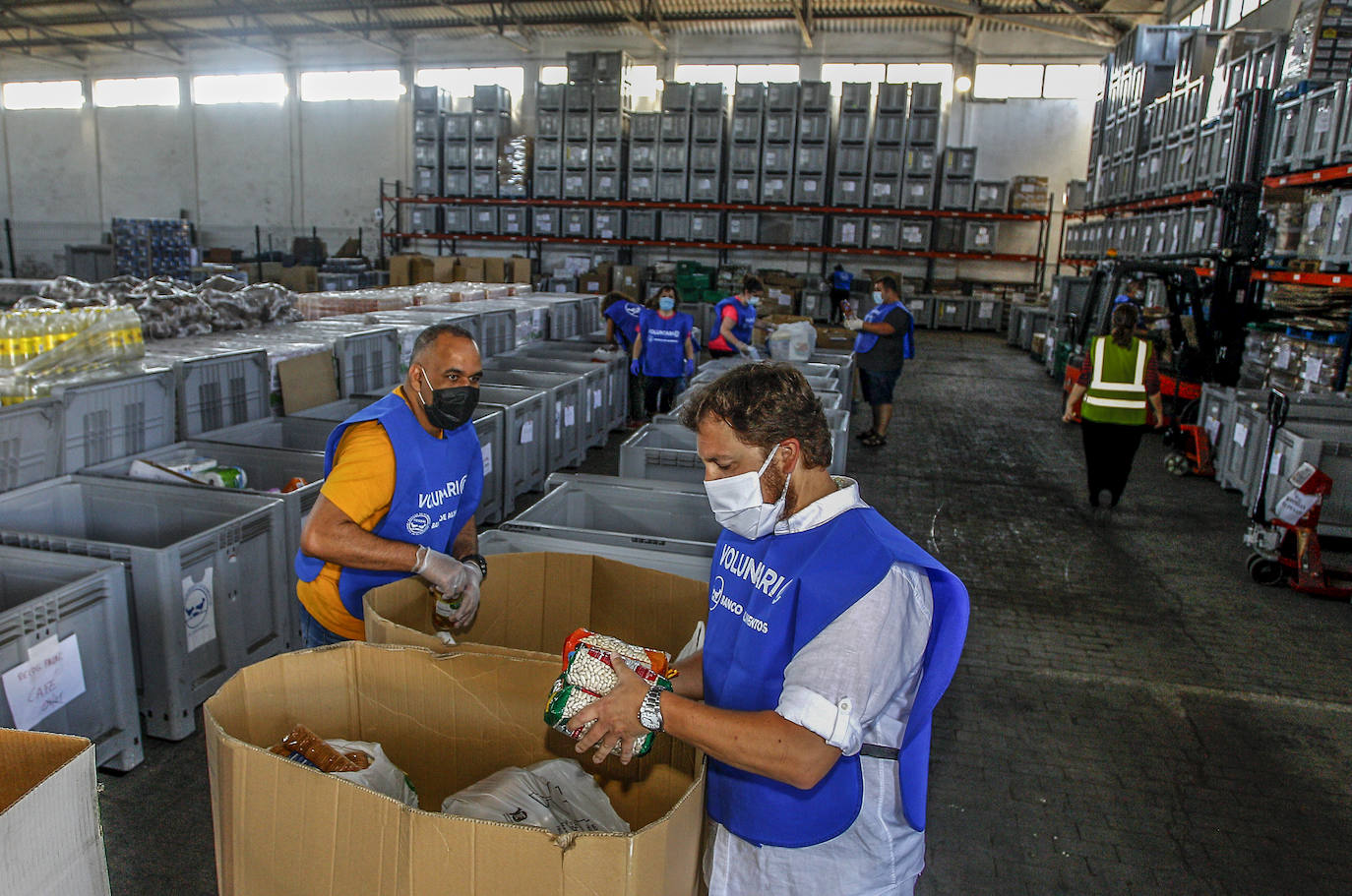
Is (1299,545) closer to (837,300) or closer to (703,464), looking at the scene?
(703,464)

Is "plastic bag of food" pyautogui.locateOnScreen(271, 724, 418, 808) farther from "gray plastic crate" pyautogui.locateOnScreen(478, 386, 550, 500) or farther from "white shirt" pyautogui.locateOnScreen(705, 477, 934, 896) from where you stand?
"gray plastic crate" pyautogui.locateOnScreen(478, 386, 550, 500)

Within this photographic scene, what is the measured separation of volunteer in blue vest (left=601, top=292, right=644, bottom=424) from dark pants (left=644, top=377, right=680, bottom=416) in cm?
13

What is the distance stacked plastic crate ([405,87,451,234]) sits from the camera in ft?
64.2

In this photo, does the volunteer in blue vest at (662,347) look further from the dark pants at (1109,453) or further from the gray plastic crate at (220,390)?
the gray plastic crate at (220,390)

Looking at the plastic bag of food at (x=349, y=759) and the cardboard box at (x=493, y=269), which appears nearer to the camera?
the plastic bag of food at (x=349, y=759)

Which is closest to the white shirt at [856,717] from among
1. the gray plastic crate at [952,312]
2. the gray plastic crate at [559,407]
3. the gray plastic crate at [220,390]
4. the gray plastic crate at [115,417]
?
the gray plastic crate at [115,417]

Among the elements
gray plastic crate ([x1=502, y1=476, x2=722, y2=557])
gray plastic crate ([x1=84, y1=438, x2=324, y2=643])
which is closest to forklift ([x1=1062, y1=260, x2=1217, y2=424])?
gray plastic crate ([x1=502, y1=476, x2=722, y2=557])

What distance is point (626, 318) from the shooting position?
9.36m

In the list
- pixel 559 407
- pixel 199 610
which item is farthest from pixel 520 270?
pixel 199 610

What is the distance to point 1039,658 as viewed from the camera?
467 centimetres

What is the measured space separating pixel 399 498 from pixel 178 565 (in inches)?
51.0

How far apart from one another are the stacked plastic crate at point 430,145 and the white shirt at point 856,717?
794 inches

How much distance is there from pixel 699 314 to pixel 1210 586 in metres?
11.9

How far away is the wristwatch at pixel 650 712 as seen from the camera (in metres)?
1.47
